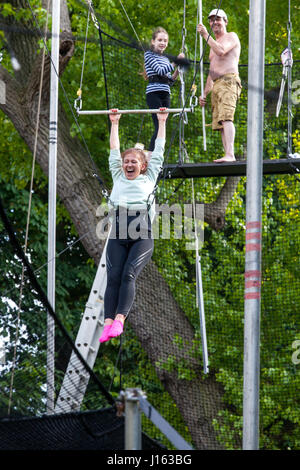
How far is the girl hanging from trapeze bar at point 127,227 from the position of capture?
584cm

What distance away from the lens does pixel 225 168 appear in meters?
6.73

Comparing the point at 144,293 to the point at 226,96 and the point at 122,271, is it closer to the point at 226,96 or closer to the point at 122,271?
the point at 226,96

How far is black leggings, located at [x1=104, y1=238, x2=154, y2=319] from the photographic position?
581 cm

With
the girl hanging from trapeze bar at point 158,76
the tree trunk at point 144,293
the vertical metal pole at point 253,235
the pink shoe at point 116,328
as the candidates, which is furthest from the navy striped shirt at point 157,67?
the pink shoe at point 116,328

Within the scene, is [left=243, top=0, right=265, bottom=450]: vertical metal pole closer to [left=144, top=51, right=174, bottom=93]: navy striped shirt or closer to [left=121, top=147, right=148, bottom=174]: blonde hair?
[left=121, top=147, right=148, bottom=174]: blonde hair

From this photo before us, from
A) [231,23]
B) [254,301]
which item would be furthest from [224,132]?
[231,23]

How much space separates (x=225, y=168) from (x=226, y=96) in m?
0.55

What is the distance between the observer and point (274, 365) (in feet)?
32.0

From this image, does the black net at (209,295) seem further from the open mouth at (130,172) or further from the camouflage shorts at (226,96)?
the open mouth at (130,172)

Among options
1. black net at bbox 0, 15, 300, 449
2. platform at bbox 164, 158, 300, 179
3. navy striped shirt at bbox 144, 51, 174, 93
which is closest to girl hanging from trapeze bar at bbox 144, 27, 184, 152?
navy striped shirt at bbox 144, 51, 174, 93

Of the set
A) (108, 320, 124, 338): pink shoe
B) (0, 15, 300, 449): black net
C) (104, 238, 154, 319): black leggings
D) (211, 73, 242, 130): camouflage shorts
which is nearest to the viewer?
(108, 320, 124, 338): pink shoe

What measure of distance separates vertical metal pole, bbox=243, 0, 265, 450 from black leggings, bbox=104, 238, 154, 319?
104cm

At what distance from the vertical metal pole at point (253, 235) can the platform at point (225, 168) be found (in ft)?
4.85

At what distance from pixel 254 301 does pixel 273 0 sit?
6.53 metres
